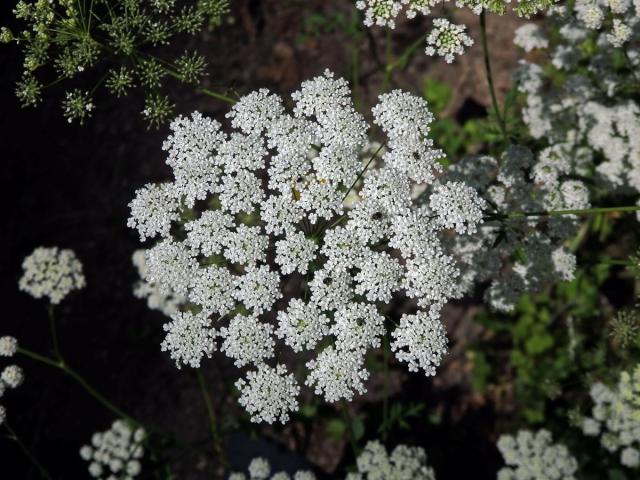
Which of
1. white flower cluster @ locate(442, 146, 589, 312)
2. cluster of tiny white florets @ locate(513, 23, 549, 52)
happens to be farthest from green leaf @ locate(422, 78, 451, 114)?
white flower cluster @ locate(442, 146, 589, 312)

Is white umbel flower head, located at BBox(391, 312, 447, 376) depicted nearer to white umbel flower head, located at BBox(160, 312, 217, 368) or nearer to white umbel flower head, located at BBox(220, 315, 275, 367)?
white umbel flower head, located at BBox(220, 315, 275, 367)

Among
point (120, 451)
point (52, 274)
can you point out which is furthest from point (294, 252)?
point (120, 451)

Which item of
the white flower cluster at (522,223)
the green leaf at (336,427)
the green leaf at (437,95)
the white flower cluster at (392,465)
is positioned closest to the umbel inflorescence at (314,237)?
the white flower cluster at (522,223)

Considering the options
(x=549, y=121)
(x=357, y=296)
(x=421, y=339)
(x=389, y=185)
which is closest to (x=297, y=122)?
(x=389, y=185)

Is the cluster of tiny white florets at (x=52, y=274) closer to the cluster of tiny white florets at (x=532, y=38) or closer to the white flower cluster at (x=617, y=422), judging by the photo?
the cluster of tiny white florets at (x=532, y=38)

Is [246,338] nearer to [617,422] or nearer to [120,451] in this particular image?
[120,451]
